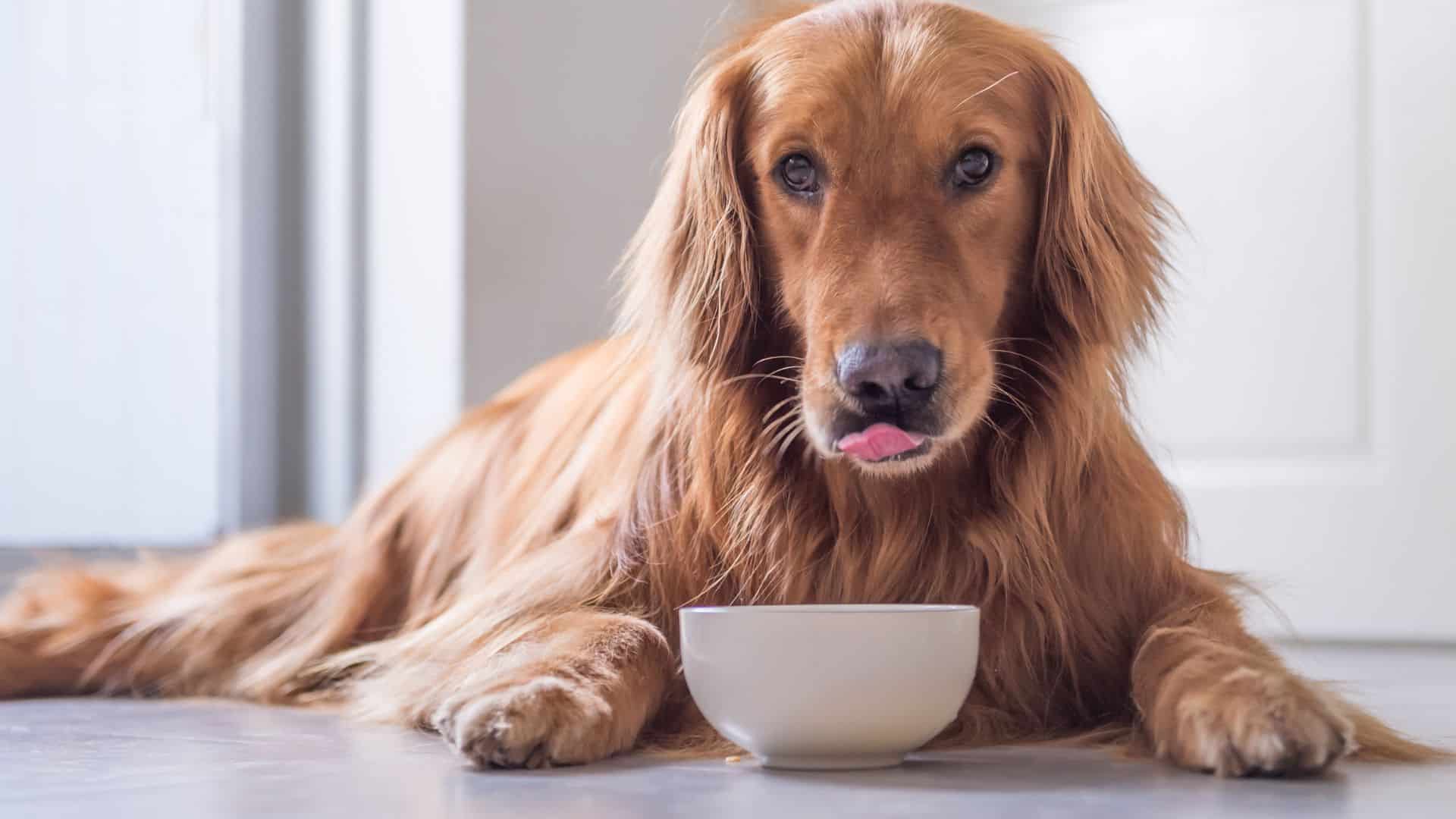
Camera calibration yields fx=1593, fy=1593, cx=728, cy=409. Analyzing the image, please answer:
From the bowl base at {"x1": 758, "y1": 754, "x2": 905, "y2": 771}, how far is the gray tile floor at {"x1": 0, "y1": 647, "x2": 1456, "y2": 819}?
0.02 m

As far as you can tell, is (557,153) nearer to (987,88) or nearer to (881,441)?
(987,88)

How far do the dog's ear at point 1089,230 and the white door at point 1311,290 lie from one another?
1.65 meters

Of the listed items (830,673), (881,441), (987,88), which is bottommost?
(830,673)

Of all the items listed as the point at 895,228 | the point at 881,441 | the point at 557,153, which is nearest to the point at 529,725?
the point at 881,441

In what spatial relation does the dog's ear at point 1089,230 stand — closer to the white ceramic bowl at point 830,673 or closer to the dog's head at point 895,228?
the dog's head at point 895,228

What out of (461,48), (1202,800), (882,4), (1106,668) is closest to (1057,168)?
(882,4)

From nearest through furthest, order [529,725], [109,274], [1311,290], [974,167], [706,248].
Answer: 1. [529,725]
2. [974,167]
3. [706,248]
4. [109,274]
5. [1311,290]

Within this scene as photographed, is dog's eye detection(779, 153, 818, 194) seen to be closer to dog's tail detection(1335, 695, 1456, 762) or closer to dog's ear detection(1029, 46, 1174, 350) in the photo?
dog's ear detection(1029, 46, 1174, 350)

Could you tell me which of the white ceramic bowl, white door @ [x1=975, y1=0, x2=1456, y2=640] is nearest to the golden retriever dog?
the white ceramic bowl

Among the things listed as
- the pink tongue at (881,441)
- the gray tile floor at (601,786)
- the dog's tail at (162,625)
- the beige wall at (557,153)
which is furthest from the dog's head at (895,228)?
the beige wall at (557,153)

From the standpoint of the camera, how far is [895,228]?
158cm

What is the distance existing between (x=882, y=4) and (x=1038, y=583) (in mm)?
650

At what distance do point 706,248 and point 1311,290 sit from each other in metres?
1.98

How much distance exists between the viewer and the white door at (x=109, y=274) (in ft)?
9.93
